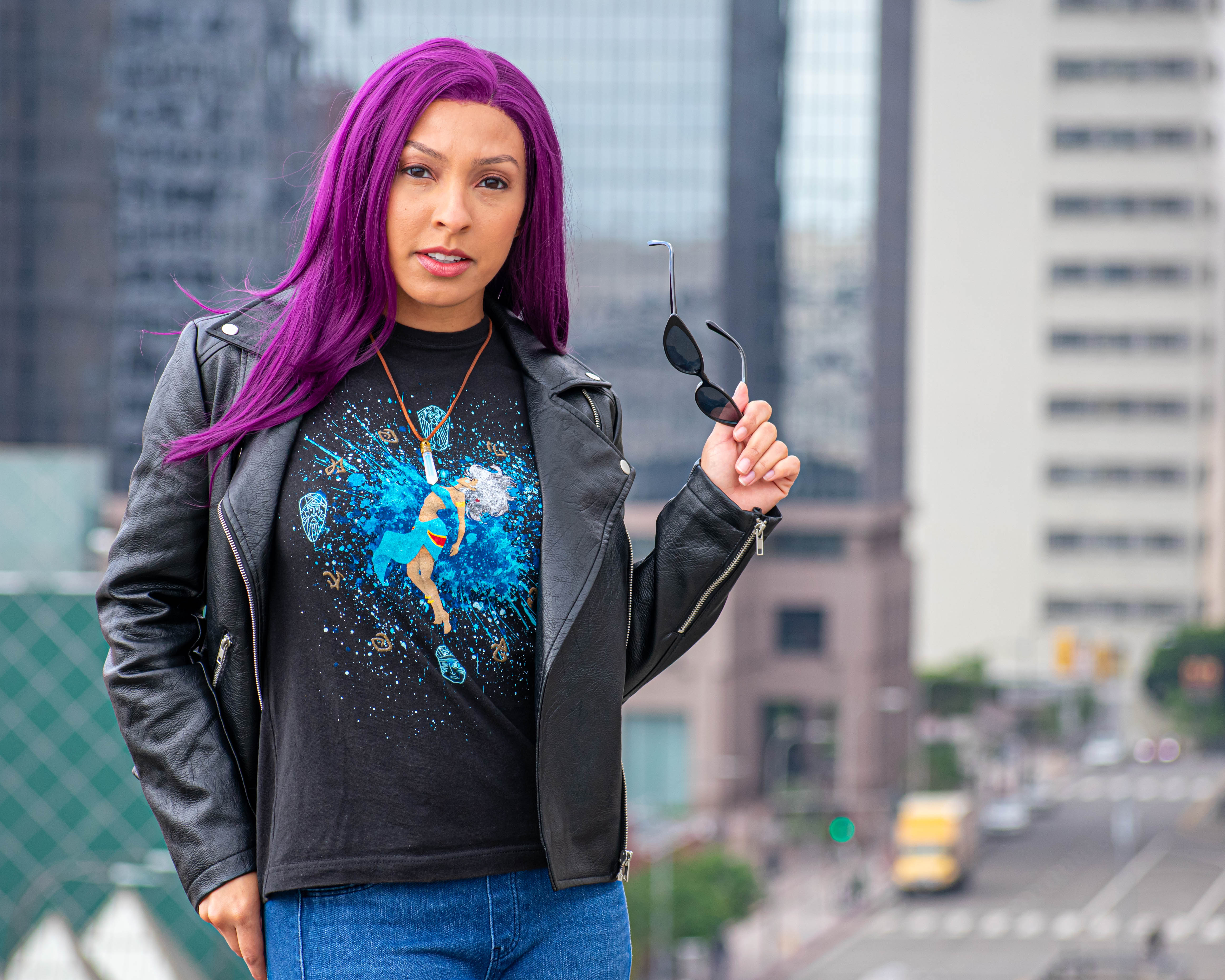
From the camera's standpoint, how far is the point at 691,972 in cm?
4100

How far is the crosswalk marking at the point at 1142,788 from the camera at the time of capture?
6631 centimetres

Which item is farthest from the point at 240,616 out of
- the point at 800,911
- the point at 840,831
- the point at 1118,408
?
the point at 1118,408

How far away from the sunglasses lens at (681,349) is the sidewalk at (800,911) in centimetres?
4070

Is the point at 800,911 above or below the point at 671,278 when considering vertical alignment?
below

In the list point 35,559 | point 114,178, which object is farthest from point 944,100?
point 35,559

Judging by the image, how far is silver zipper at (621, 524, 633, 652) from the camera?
8.21 feet

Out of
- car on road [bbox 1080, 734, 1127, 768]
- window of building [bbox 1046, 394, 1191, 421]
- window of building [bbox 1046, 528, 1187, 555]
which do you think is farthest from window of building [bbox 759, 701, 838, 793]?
window of building [bbox 1046, 394, 1191, 421]

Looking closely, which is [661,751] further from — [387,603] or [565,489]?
[387,603]

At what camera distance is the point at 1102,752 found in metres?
76.3

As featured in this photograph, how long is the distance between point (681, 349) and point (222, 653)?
2.73 feet

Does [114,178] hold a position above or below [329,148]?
above

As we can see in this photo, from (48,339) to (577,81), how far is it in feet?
79.6

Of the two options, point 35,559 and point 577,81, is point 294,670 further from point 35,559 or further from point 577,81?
point 577,81

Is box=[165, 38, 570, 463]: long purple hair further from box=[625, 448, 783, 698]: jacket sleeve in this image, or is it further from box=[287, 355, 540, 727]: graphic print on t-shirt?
box=[625, 448, 783, 698]: jacket sleeve
